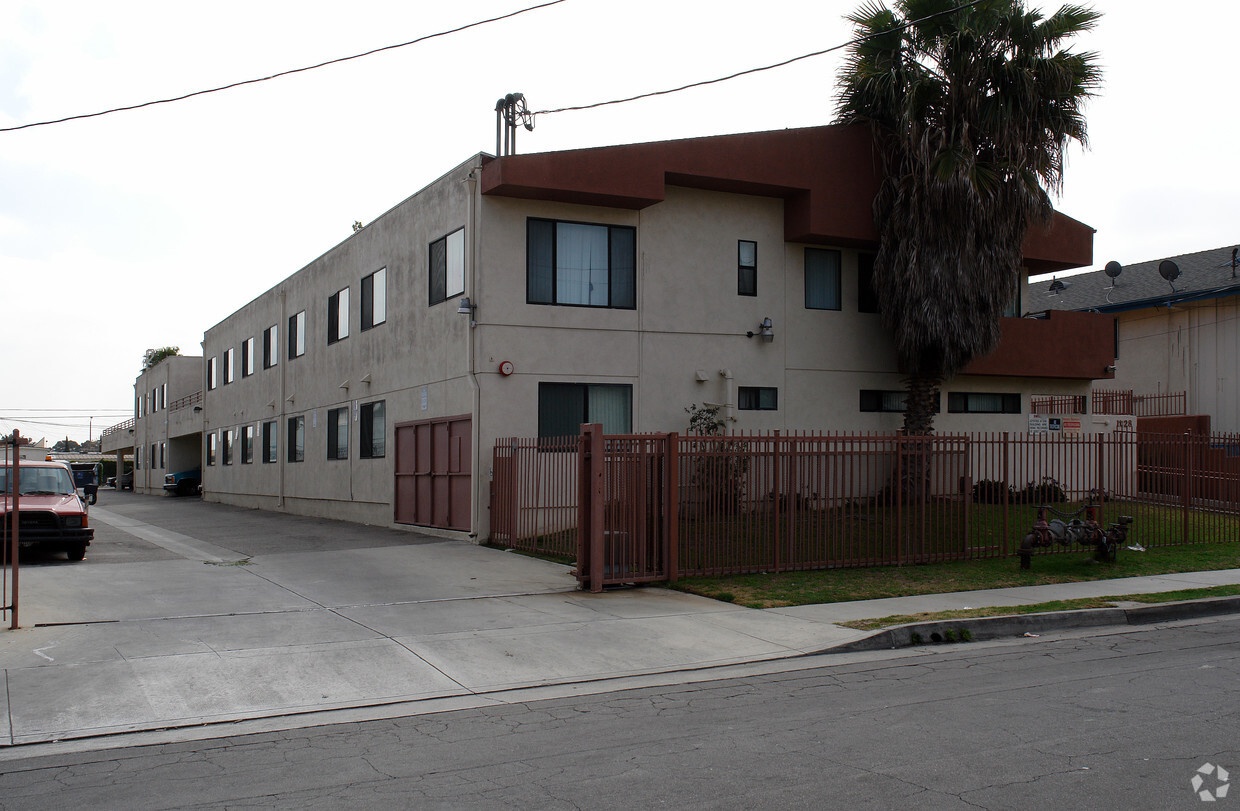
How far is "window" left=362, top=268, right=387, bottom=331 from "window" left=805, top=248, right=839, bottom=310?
9.26 m

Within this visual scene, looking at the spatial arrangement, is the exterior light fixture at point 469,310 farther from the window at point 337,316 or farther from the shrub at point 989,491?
the shrub at point 989,491

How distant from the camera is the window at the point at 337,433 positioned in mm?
25062

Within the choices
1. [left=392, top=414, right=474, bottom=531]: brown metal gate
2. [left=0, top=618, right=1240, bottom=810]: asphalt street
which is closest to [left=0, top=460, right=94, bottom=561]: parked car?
[left=392, top=414, right=474, bottom=531]: brown metal gate

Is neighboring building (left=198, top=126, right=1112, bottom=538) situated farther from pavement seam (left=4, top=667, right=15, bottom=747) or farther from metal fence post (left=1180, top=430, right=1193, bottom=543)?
pavement seam (left=4, top=667, right=15, bottom=747)

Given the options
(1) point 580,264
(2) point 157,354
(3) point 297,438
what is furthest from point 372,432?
(2) point 157,354

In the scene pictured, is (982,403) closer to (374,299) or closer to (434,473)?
(434,473)

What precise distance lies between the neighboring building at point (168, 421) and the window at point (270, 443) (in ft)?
39.5

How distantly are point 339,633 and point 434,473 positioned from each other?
9845 millimetres

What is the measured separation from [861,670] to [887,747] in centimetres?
265

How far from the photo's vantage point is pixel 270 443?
3161 centimetres

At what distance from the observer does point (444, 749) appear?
6.32 m

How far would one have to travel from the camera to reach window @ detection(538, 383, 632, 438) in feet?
60.6

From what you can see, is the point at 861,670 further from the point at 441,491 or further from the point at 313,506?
the point at 313,506

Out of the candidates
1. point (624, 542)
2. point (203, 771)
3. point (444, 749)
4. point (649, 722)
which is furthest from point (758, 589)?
point (203, 771)
